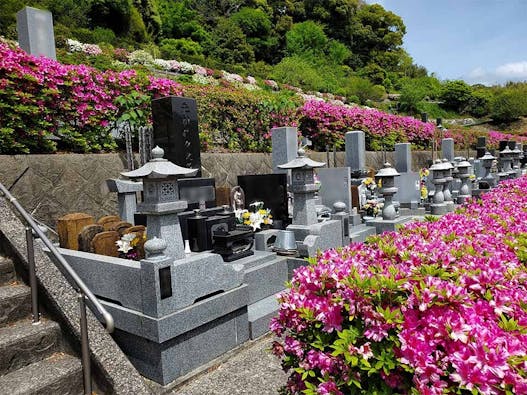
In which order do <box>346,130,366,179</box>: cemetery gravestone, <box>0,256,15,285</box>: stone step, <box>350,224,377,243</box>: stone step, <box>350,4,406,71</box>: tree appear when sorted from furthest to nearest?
<box>350,4,406,71</box>: tree → <box>346,130,366,179</box>: cemetery gravestone → <box>350,224,377,243</box>: stone step → <box>0,256,15,285</box>: stone step

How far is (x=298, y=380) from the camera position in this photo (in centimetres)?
239

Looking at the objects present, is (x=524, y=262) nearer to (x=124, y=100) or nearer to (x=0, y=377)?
(x=0, y=377)

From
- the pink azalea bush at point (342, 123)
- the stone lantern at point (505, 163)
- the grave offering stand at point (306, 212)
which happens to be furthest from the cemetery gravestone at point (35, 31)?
the stone lantern at point (505, 163)

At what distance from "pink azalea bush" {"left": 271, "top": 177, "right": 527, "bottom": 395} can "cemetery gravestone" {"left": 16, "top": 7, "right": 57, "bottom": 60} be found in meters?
8.78

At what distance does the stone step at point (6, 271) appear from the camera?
11.8 feet

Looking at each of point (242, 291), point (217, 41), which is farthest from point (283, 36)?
point (242, 291)

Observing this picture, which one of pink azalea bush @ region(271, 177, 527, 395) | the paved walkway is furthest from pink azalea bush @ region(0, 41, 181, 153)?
pink azalea bush @ region(271, 177, 527, 395)

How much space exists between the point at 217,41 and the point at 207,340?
3692 centimetres

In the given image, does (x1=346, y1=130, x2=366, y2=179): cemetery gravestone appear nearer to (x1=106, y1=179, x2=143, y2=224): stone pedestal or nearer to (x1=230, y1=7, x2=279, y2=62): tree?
(x1=106, y1=179, x2=143, y2=224): stone pedestal

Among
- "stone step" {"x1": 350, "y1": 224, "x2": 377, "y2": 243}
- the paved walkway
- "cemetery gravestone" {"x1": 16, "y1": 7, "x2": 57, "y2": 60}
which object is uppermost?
"cemetery gravestone" {"x1": 16, "y1": 7, "x2": 57, "y2": 60}

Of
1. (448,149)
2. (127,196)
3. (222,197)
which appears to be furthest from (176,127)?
(448,149)

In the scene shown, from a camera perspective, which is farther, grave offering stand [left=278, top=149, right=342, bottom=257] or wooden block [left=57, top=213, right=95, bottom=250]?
grave offering stand [left=278, top=149, right=342, bottom=257]

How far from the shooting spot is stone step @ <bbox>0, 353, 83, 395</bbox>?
2723mm

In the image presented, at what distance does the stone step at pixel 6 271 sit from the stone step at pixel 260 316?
8.12ft
